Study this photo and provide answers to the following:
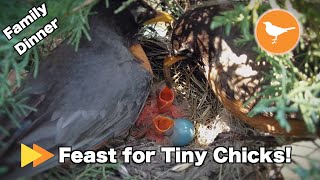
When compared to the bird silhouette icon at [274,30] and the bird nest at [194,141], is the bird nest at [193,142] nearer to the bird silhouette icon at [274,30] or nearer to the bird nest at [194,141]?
the bird nest at [194,141]

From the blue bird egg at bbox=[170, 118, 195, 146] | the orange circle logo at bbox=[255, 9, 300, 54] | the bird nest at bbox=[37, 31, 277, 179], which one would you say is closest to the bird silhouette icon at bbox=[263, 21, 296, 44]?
the orange circle logo at bbox=[255, 9, 300, 54]

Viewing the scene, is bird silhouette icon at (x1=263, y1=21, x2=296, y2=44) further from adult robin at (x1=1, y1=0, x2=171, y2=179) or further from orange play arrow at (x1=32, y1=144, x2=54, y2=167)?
orange play arrow at (x1=32, y1=144, x2=54, y2=167)

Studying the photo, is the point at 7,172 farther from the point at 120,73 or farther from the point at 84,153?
the point at 120,73

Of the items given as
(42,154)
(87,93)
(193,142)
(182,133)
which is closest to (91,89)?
(87,93)

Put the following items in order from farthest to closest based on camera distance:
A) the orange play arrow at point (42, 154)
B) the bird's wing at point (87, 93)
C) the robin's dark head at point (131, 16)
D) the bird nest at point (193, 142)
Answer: the robin's dark head at point (131, 16) < the bird nest at point (193, 142) < the bird's wing at point (87, 93) < the orange play arrow at point (42, 154)

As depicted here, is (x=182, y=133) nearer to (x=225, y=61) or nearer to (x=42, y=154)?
(x=225, y=61)

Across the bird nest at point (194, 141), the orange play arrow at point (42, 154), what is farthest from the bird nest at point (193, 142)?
the orange play arrow at point (42, 154)
